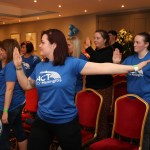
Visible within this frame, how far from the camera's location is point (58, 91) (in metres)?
1.95

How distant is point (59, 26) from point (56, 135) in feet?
36.5

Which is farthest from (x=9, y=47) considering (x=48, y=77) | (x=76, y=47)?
(x=76, y=47)

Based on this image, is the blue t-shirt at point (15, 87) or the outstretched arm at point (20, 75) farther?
the blue t-shirt at point (15, 87)

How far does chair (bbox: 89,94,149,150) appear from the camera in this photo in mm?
2375

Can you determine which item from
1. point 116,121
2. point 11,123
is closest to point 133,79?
point 116,121

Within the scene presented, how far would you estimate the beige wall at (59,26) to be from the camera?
1159cm

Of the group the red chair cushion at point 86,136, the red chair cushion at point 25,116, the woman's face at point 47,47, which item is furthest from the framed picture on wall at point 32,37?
the woman's face at point 47,47

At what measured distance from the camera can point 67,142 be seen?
1983 mm

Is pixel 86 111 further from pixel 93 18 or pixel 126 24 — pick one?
pixel 93 18

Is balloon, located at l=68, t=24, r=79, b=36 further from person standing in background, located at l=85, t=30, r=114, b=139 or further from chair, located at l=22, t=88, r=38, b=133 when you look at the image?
person standing in background, located at l=85, t=30, r=114, b=139

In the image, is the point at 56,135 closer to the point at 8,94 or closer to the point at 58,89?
the point at 58,89

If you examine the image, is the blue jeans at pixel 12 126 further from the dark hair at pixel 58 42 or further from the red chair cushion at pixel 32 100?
the dark hair at pixel 58 42

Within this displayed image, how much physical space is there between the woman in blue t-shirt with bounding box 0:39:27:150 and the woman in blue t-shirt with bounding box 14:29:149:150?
559 mm

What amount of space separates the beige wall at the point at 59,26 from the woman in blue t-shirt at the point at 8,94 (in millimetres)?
9028
